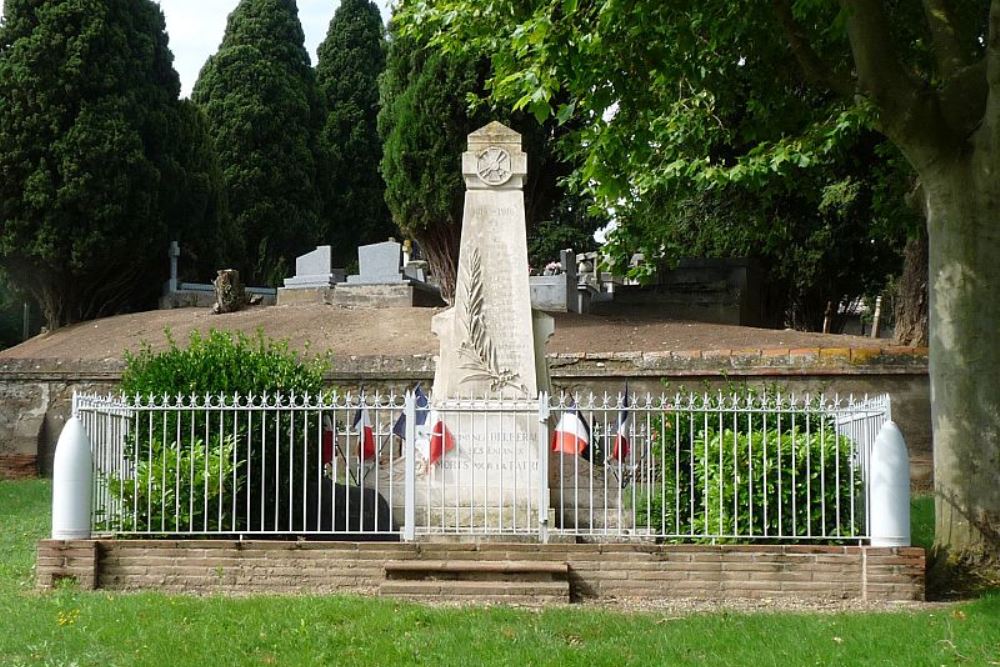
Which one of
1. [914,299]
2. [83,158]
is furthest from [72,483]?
[83,158]

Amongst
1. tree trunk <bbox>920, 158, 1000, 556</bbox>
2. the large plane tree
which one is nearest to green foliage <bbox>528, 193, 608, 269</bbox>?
the large plane tree

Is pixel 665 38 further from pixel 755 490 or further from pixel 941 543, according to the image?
pixel 941 543

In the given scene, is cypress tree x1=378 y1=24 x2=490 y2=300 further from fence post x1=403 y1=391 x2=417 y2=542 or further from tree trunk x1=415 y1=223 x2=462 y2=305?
fence post x1=403 y1=391 x2=417 y2=542

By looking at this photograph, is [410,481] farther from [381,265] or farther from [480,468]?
[381,265]

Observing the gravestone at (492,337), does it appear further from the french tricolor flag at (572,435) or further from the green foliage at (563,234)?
the green foliage at (563,234)

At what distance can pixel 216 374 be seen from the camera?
422 inches

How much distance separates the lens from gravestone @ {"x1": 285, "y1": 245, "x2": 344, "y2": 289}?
80.4ft

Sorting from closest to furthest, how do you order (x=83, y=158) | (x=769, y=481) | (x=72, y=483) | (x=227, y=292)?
(x=72, y=483) < (x=769, y=481) < (x=227, y=292) < (x=83, y=158)

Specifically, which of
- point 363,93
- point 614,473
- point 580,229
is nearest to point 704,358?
point 614,473

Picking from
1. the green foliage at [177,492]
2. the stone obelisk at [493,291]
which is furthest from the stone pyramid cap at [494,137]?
the green foliage at [177,492]

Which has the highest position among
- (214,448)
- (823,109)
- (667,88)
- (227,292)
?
(667,88)

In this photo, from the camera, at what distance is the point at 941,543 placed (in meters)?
9.38

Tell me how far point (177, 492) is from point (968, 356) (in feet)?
20.5

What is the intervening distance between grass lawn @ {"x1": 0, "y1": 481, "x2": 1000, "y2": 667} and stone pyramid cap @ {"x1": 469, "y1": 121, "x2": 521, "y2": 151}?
14.4ft
